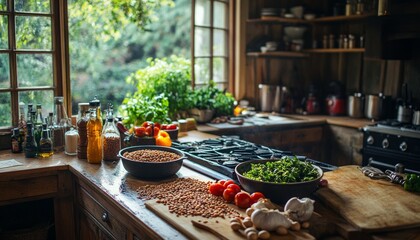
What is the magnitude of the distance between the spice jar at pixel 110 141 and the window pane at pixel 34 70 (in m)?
1.02

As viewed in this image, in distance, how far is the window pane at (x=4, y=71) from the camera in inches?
124

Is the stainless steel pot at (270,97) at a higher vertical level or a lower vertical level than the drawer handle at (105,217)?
higher

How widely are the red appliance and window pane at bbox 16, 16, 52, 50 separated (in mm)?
2764

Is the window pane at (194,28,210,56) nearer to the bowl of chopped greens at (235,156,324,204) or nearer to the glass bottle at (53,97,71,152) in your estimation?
the glass bottle at (53,97,71,152)

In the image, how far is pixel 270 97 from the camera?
4.63 metres

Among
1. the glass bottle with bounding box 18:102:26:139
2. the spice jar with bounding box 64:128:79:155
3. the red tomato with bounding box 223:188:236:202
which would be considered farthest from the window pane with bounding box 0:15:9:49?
the red tomato with bounding box 223:188:236:202

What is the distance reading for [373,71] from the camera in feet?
14.8

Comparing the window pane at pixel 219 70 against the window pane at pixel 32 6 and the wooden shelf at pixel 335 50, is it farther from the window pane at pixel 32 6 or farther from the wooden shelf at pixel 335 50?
the window pane at pixel 32 6

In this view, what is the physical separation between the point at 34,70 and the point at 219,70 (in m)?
1.89

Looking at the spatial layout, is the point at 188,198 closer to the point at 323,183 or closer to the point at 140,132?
the point at 323,183

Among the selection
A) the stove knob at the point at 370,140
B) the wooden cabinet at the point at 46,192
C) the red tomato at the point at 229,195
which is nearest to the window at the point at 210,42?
the stove knob at the point at 370,140

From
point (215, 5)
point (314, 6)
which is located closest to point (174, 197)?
point (215, 5)

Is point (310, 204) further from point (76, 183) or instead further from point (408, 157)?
point (408, 157)

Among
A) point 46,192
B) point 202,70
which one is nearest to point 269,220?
point 46,192
